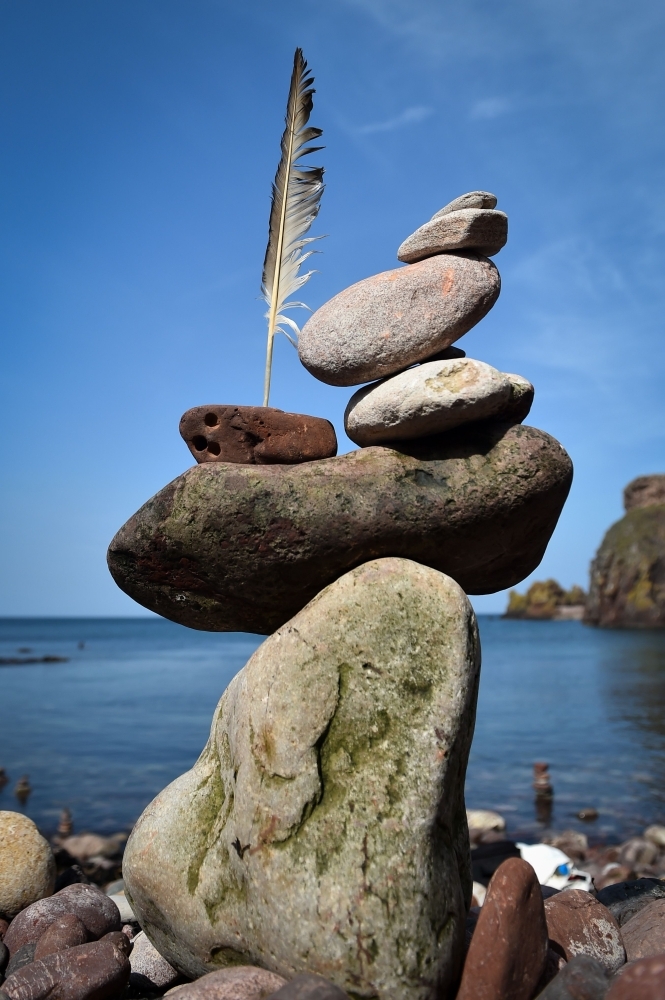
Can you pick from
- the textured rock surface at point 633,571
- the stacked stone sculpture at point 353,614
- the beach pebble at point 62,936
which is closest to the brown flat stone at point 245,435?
the stacked stone sculpture at point 353,614

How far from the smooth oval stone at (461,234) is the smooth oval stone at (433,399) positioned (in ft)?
3.10

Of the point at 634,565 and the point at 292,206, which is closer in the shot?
the point at 292,206

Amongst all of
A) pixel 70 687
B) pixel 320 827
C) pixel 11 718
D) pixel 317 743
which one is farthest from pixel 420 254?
pixel 70 687

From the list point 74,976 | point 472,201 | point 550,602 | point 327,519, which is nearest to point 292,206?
point 472,201

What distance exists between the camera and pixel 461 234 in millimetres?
5887

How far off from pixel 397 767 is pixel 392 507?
5.39 ft

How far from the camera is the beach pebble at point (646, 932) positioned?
5.18 m

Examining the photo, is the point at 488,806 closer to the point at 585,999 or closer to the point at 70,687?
the point at 585,999

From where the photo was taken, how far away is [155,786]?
1752 cm

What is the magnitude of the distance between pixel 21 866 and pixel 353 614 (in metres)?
4.08

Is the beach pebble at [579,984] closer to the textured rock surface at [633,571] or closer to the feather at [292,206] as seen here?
the feather at [292,206]

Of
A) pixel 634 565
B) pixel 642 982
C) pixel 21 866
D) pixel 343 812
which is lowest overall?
pixel 21 866

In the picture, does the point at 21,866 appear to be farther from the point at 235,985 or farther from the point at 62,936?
the point at 235,985

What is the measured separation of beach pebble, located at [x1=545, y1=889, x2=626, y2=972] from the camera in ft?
17.1
